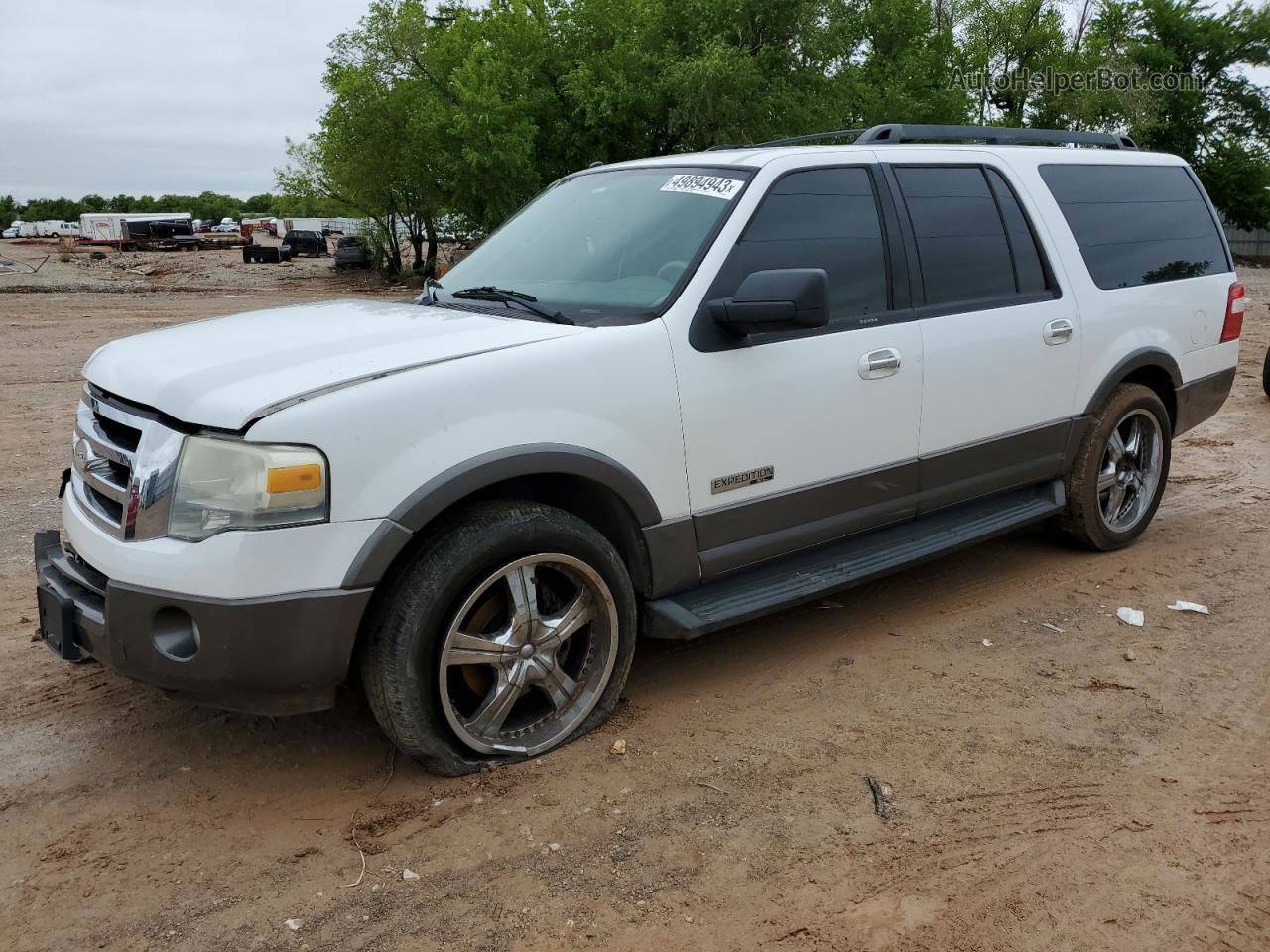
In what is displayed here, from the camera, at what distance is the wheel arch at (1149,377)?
208 inches

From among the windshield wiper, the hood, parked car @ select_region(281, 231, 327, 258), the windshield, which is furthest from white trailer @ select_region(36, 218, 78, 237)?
the hood

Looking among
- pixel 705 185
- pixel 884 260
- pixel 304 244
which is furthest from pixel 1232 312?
pixel 304 244

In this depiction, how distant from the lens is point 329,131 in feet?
108

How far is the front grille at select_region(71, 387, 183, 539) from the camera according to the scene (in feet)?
9.88

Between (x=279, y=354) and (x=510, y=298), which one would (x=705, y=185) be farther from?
(x=279, y=354)

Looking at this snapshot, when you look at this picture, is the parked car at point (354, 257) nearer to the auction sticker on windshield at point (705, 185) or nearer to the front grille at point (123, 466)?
the auction sticker on windshield at point (705, 185)

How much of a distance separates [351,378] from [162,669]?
0.96m

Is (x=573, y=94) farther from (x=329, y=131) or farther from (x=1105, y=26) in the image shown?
(x=1105, y=26)

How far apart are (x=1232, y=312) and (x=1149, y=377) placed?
76 centimetres

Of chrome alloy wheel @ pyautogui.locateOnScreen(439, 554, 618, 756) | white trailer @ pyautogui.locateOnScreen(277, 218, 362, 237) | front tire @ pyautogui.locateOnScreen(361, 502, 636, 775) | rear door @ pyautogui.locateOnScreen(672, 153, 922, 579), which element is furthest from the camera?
white trailer @ pyautogui.locateOnScreen(277, 218, 362, 237)

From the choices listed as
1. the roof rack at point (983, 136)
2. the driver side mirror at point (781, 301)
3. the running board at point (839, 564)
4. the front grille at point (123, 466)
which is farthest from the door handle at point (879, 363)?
the front grille at point (123, 466)

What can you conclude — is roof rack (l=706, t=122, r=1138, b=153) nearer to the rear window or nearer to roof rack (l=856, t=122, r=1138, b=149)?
roof rack (l=856, t=122, r=1138, b=149)

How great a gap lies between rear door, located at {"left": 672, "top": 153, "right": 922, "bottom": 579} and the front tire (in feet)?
1.63

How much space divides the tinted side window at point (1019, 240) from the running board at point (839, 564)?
39.0 inches
